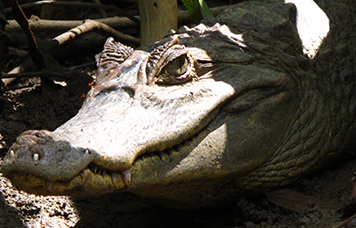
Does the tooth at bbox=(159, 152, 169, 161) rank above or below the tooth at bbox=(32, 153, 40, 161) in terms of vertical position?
below

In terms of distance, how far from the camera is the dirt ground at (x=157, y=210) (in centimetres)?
255

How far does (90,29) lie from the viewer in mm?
4539

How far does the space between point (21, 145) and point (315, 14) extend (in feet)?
7.20

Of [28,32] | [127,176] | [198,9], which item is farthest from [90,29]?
[127,176]

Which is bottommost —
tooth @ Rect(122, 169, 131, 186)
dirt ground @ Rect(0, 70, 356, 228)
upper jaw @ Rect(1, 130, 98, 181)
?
dirt ground @ Rect(0, 70, 356, 228)

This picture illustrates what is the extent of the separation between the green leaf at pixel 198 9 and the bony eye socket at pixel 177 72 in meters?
1.11

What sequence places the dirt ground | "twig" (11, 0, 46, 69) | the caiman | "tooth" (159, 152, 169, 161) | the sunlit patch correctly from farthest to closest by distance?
"twig" (11, 0, 46, 69) → the sunlit patch → the dirt ground → "tooth" (159, 152, 169, 161) → the caiman

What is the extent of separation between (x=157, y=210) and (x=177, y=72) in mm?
973

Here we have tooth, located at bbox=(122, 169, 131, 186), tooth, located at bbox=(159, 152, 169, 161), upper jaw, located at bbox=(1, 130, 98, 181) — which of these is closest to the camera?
upper jaw, located at bbox=(1, 130, 98, 181)

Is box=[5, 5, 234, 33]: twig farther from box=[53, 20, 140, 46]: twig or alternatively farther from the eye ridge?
the eye ridge

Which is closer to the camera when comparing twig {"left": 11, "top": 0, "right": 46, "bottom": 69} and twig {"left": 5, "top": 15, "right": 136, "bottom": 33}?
twig {"left": 11, "top": 0, "right": 46, "bottom": 69}

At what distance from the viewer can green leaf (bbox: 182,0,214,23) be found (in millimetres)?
3650

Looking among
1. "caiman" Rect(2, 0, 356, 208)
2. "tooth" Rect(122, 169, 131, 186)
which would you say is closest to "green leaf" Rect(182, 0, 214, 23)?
"caiman" Rect(2, 0, 356, 208)

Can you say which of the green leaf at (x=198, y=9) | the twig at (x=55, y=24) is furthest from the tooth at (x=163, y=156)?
the twig at (x=55, y=24)
